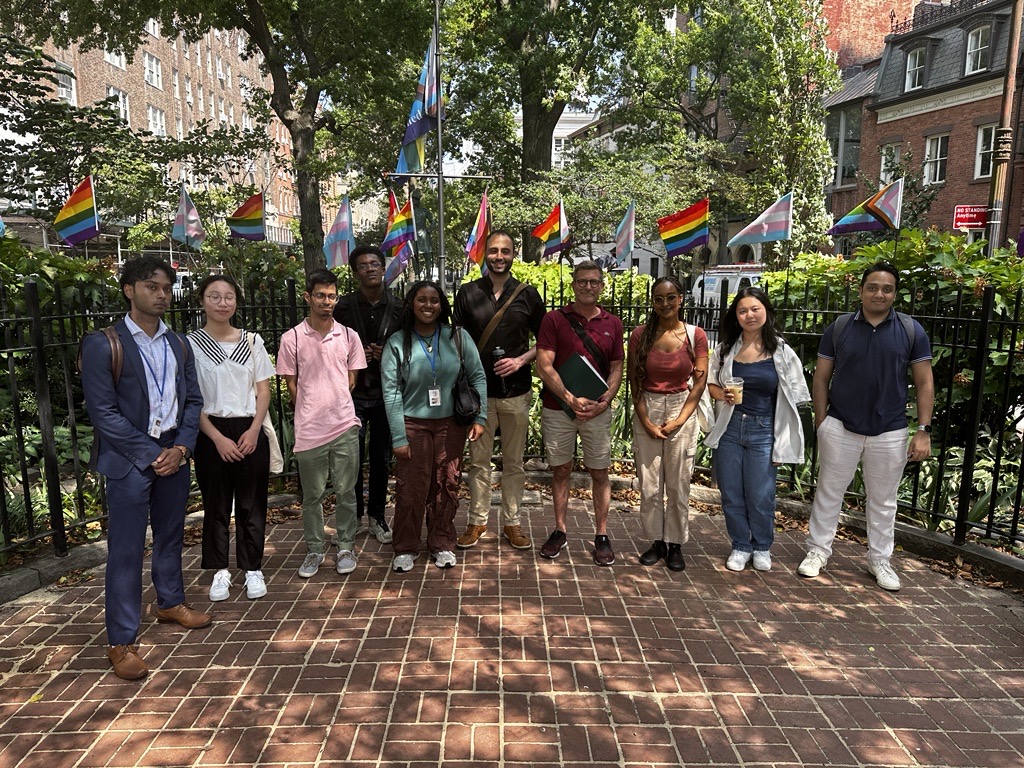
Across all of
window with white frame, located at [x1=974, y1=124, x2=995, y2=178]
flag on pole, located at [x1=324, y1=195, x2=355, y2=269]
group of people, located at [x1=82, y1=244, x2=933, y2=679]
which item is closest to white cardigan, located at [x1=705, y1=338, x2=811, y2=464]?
group of people, located at [x1=82, y1=244, x2=933, y2=679]

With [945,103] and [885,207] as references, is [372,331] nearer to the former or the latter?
[885,207]

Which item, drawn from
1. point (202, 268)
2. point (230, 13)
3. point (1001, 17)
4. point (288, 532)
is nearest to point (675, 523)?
point (288, 532)

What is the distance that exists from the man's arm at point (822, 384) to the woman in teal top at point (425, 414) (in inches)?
88.6

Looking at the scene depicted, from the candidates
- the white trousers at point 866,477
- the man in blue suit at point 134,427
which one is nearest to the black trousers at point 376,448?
the man in blue suit at point 134,427

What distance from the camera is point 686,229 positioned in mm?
7066

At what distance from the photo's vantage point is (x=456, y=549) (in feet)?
16.9

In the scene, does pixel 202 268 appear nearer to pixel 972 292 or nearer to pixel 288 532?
pixel 288 532

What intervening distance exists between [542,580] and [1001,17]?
2879 centimetres

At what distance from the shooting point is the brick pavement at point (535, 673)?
2971 mm

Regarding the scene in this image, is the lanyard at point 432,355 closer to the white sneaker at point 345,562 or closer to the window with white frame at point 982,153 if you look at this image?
the white sneaker at point 345,562

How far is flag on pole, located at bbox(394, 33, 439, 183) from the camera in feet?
22.6

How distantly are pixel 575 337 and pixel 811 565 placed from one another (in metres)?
2.24

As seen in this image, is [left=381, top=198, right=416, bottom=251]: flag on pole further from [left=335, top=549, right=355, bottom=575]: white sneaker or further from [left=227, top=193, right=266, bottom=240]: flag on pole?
[left=335, top=549, right=355, bottom=575]: white sneaker

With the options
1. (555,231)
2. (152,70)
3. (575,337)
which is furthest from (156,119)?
(575,337)
